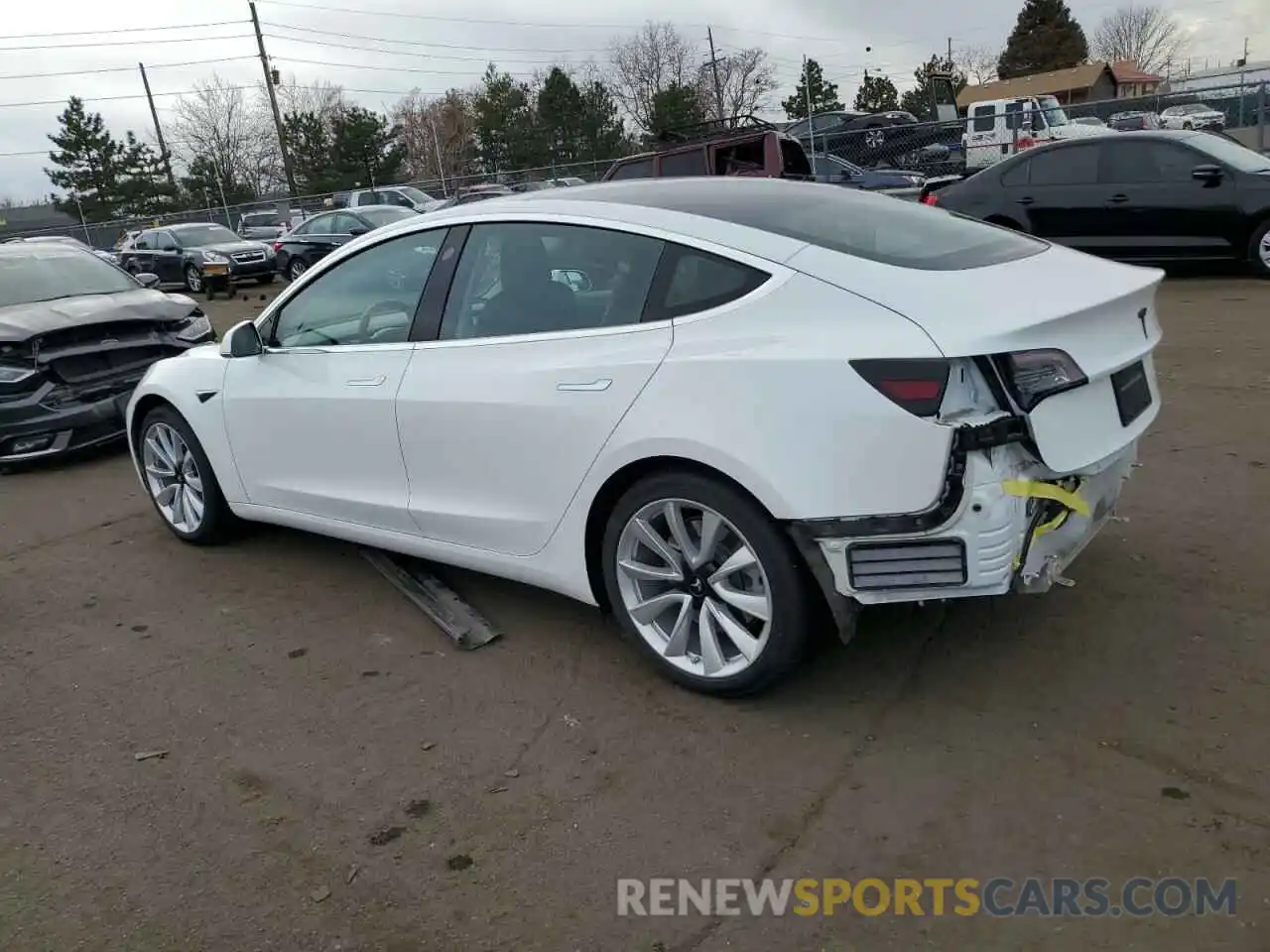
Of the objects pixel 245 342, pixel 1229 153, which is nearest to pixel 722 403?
pixel 245 342

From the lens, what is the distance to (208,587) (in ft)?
15.6

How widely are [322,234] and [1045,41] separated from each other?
64372mm

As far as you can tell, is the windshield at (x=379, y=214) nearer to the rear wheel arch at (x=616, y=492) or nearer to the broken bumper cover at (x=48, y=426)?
the broken bumper cover at (x=48, y=426)

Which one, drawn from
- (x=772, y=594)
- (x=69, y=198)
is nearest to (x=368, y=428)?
(x=772, y=594)

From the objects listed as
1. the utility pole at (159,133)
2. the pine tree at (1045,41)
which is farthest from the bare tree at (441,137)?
the pine tree at (1045,41)

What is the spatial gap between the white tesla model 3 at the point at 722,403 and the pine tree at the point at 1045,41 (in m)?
74.3

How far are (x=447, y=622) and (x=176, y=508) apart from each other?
2.12m

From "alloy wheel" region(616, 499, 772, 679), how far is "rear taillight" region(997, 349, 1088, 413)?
0.87 meters

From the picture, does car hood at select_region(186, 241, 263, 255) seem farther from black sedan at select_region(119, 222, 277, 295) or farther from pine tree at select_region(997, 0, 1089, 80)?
pine tree at select_region(997, 0, 1089, 80)

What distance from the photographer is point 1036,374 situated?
2.81 m

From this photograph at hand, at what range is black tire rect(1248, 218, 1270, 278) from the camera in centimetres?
973

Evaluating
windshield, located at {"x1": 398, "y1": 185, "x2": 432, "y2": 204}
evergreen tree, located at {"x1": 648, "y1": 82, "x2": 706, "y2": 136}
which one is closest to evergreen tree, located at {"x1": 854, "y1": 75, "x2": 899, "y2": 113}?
evergreen tree, located at {"x1": 648, "y1": 82, "x2": 706, "y2": 136}

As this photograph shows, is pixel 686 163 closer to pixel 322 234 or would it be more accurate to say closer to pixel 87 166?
pixel 322 234

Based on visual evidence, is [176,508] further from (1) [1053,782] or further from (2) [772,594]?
(1) [1053,782]
